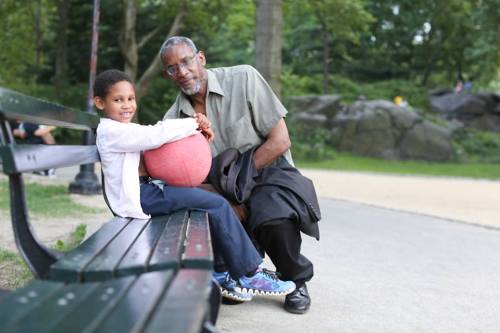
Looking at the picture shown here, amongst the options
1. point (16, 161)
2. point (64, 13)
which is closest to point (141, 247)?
point (16, 161)

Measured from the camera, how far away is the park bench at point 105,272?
1.76 m

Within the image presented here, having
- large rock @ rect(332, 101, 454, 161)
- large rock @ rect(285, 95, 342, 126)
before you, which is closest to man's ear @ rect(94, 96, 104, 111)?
large rock @ rect(332, 101, 454, 161)

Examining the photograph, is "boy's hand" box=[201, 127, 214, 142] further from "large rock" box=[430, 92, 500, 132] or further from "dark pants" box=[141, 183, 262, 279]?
"large rock" box=[430, 92, 500, 132]

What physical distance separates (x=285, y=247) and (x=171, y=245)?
1196 mm

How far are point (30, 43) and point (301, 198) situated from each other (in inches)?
1045

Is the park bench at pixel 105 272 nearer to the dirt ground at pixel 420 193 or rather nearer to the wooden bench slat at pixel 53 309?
the wooden bench slat at pixel 53 309

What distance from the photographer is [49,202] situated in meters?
7.76

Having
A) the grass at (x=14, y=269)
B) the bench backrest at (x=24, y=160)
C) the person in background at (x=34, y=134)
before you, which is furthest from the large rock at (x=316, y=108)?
the bench backrest at (x=24, y=160)

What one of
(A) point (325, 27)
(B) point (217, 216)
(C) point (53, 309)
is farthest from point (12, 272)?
(A) point (325, 27)

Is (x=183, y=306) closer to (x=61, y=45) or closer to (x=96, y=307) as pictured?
(x=96, y=307)

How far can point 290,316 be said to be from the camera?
365cm

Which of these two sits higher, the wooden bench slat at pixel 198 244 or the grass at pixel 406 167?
the wooden bench slat at pixel 198 244

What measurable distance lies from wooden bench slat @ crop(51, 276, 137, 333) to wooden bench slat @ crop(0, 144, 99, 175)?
1.89 ft

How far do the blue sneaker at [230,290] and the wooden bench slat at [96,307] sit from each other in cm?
156
